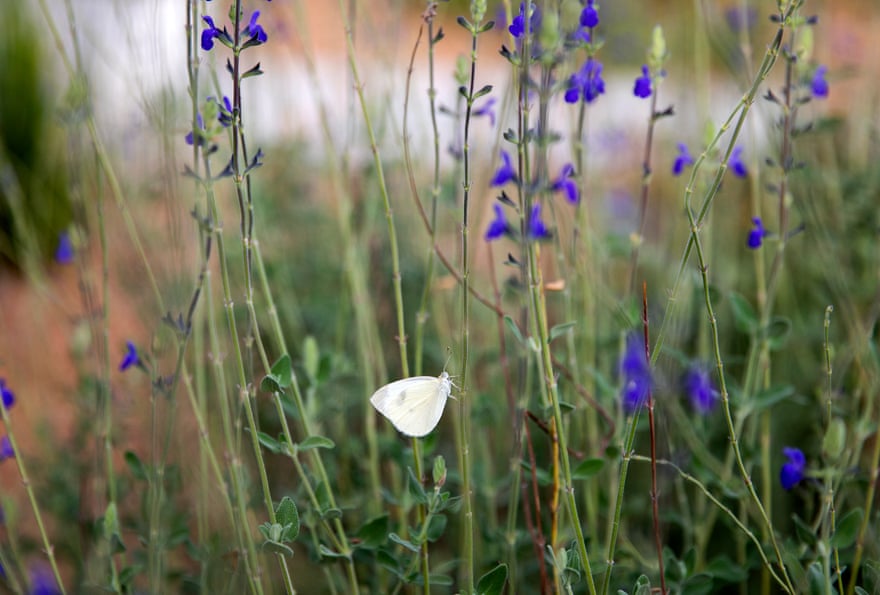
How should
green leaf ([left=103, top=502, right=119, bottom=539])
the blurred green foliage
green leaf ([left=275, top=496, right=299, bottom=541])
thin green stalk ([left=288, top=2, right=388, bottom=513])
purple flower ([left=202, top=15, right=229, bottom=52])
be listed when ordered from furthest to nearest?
the blurred green foliage < thin green stalk ([left=288, top=2, right=388, bottom=513]) < green leaf ([left=103, top=502, right=119, bottom=539]) < green leaf ([left=275, top=496, right=299, bottom=541]) < purple flower ([left=202, top=15, right=229, bottom=52])

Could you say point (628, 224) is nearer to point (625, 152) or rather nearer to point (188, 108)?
point (625, 152)

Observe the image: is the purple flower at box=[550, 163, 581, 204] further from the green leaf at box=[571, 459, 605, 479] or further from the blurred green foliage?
the blurred green foliage

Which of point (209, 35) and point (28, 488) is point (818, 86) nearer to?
point (209, 35)

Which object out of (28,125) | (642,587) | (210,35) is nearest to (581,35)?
(210,35)

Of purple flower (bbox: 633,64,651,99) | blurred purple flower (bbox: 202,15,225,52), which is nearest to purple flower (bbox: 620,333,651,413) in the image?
purple flower (bbox: 633,64,651,99)

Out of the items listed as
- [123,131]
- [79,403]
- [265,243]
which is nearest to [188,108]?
[123,131]
